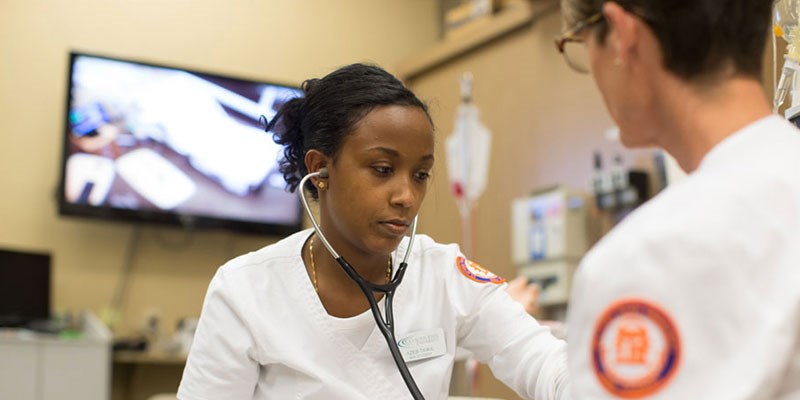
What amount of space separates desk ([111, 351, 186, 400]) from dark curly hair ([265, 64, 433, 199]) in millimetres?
2949

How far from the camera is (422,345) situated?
4.42 feet

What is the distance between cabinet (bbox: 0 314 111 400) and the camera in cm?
344

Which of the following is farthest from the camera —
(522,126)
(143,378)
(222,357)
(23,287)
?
(143,378)

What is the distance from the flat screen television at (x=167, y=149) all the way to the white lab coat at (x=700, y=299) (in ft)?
12.5

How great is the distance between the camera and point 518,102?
14.0 feet

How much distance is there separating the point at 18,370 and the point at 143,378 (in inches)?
37.2

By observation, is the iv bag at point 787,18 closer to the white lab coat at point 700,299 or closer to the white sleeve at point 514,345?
the white sleeve at point 514,345

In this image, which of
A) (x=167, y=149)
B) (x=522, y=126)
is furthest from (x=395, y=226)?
(x=167, y=149)

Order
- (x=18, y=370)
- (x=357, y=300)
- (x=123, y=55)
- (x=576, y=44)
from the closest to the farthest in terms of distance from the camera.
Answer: (x=576, y=44) → (x=357, y=300) → (x=18, y=370) → (x=123, y=55)

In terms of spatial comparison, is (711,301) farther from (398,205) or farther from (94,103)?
(94,103)

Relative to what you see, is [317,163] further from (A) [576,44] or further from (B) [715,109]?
(B) [715,109]

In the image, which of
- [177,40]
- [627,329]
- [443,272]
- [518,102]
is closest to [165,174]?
A: [177,40]

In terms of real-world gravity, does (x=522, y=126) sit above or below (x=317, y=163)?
above

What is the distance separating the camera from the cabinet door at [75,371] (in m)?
3.52
